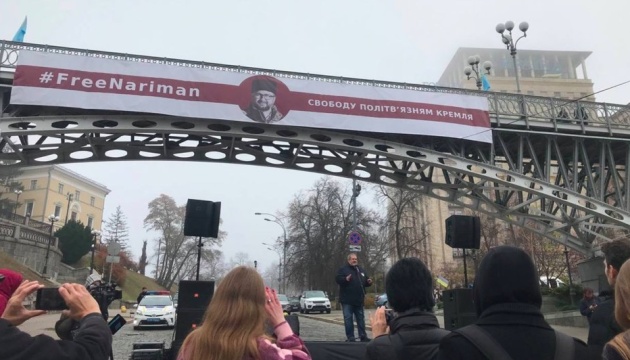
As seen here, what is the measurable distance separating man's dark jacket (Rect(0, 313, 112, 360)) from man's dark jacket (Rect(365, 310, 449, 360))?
136 centimetres

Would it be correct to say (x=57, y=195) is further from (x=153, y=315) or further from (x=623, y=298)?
(x=623, y=298)

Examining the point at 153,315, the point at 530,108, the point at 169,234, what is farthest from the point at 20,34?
the point at 169,234

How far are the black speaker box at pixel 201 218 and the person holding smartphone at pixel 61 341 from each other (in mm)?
6140

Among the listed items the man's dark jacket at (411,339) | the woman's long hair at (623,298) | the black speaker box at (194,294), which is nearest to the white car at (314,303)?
the black speaker box at (194,294)

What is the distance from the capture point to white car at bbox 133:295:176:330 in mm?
16297

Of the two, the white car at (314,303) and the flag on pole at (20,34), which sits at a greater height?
the flag on pole at (20,34)

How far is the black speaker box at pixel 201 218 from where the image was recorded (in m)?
8.36

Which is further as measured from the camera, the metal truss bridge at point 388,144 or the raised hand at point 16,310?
the metal truss bridge at point 388,144

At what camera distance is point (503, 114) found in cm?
2012

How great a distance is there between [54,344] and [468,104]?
19.3 meters

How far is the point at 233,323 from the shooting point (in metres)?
2.14

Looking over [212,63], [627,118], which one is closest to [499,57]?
[627,118]

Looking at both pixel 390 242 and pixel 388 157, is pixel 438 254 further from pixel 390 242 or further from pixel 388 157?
pixel 388 157

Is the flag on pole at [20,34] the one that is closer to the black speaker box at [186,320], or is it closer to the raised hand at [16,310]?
the black speaker box at [186,320]
